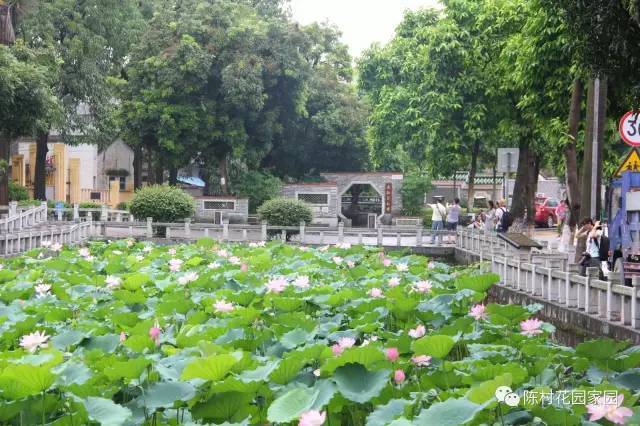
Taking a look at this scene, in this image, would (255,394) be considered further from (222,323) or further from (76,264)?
(76,264)

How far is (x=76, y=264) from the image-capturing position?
12.3 metres

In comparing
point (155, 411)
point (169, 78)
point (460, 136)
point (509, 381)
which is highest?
point (169, 78)

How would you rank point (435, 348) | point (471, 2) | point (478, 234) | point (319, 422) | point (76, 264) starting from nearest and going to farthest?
point (319, 422), point (435, 348), point (76, 264), point (478, 234), point (471, 2)

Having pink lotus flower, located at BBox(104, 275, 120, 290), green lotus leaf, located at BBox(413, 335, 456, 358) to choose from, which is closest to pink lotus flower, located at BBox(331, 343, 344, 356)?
green lotus leaf, located at BBox(413, 335, 456, 358)

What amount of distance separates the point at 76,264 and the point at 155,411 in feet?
25.2

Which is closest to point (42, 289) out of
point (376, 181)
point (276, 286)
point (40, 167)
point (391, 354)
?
point (276, 286)

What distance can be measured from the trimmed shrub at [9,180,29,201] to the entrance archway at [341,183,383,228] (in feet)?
51.9

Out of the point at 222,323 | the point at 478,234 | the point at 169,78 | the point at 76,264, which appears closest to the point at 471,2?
the point at 478,234

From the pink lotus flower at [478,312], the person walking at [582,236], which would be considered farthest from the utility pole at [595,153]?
the pink lotus flower at [478,312]

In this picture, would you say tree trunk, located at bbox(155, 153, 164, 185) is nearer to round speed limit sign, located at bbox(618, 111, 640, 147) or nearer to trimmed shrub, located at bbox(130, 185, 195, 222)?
trimmed shrub, located at bbox(130, 185, 195, 222)

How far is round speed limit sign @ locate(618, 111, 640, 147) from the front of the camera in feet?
39.3

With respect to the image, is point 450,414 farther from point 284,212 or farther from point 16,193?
point 16,193

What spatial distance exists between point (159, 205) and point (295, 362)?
29593 mm

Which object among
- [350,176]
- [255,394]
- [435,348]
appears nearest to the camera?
[255,394]
